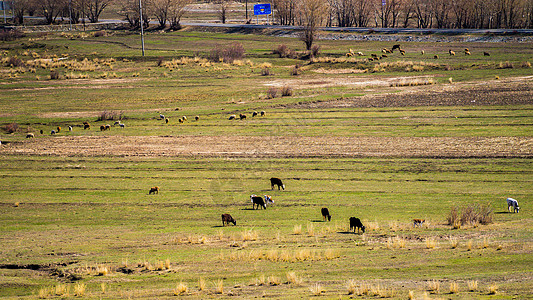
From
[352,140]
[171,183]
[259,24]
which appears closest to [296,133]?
[352,140]

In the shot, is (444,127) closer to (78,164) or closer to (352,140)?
(352,140)

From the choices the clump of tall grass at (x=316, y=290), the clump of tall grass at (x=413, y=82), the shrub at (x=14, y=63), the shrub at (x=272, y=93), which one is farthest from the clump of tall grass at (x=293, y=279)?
the shrub at (x=14, y=63)

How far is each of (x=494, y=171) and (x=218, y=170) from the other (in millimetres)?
15490

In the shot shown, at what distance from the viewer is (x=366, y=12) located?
132 m

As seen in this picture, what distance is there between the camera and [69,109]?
56.5 meters

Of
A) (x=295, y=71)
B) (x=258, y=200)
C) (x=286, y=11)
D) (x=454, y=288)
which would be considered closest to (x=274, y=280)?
(x=454, y=288)

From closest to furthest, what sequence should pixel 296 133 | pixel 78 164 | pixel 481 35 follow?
pixel 78 164 < pixel 296 133 < pixel 481 35

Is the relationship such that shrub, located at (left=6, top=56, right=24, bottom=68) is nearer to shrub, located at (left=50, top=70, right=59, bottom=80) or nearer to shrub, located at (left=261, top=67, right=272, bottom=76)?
shrub, located at (left=50, top=70, right=59, bottom=80)

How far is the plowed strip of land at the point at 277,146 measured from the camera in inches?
1485

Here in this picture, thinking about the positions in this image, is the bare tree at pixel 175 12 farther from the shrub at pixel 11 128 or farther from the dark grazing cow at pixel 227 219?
the dark grazing cow at pixel 227 219

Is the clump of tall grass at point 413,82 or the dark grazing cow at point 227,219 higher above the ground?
the clump of tall grass at point 413,82

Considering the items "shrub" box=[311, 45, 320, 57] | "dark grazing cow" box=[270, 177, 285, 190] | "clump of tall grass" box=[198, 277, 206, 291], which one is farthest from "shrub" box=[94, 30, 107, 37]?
"clump of tall grass" box=[198, 277, 206, 291]

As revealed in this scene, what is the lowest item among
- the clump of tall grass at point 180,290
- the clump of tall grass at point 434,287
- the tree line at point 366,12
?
the clump of tall grass at point 180,290

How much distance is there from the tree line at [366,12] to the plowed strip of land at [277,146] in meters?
52.5
